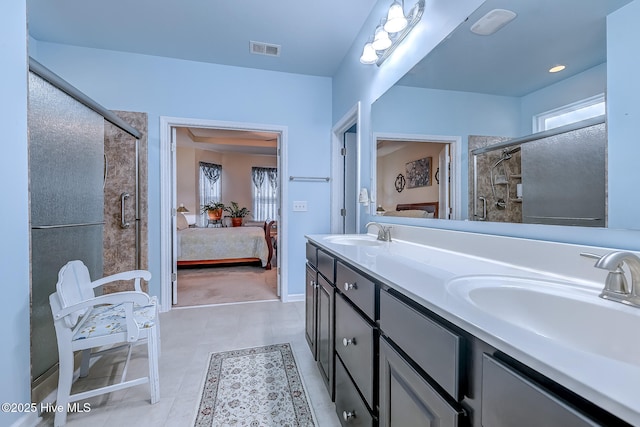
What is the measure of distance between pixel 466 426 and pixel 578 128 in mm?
905

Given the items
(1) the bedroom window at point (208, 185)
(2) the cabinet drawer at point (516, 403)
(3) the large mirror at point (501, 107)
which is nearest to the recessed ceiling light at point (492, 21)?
(3) the large mirror at point (501, 107)

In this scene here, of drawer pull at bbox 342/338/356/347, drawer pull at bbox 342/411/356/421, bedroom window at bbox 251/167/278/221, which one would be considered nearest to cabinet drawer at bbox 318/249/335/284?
drawer pull at bbox 342/338/356/347

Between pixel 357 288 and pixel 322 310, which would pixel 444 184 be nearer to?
pixel 357 288

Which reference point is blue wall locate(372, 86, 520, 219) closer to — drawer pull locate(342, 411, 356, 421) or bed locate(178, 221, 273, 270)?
drawer pull locate(342, 411, 356, 421)

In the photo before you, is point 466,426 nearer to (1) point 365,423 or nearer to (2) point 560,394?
(2) point 560,394

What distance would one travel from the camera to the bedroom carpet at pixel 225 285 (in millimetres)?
3158

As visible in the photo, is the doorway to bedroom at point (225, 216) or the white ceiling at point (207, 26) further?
the doorway to bedroom at point (225, 216)

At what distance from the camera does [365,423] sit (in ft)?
3.28

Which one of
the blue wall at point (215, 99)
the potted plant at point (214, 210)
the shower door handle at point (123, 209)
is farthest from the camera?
the potted plant at point (214, 210)

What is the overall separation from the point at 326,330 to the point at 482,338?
3.61 feet

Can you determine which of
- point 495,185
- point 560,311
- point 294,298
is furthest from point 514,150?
point 294,298

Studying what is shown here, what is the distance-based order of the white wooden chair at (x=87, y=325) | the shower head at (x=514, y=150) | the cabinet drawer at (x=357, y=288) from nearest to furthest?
the cabinet drawer at (x=357, y=288) < the shower head at (x=514, y=150) < the white wooden chair at (x=87, y=325)

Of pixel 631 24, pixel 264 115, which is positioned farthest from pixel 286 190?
pixel 631 24

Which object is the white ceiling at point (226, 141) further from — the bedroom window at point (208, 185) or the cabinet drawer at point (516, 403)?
the cabinet drawer at point (516, 403)
